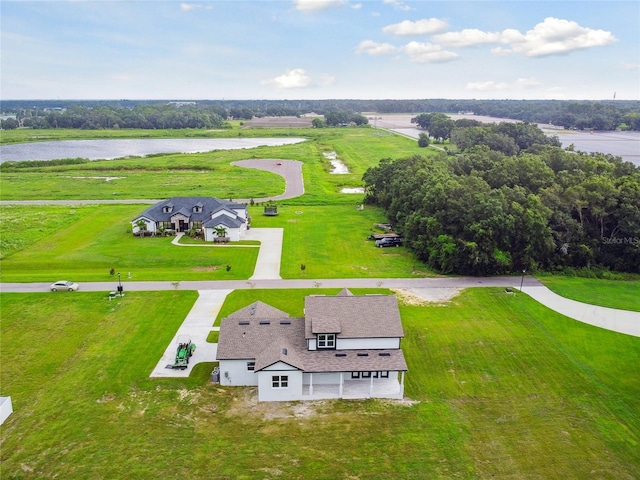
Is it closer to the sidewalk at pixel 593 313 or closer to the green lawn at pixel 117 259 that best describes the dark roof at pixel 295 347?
the green lawn at pixel 117 259

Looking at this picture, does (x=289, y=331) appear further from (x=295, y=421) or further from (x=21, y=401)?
(x=21, y=401)

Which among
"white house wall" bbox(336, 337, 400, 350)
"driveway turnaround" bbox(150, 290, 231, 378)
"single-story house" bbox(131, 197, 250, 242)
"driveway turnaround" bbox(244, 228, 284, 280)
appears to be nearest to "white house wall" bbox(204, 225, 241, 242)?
"single-story house" bbox(131, 197, 250, 242)

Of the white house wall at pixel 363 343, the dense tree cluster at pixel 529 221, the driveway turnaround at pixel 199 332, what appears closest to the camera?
the white house wall at pixel 363 343

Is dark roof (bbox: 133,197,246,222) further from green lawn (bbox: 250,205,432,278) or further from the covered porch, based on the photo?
the covered porch

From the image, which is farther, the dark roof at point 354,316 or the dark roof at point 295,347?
the dark roof at point 354,316

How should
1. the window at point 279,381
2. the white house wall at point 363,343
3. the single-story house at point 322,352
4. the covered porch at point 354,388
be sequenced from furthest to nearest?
the white house wall at point 363,343
the covered porch at point 354,388
the single-story house at point 322,352
the window at point 279,381

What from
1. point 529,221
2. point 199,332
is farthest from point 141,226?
point 529,221

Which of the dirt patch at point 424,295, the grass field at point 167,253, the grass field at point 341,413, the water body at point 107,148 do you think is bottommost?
the grass field at point 341,413

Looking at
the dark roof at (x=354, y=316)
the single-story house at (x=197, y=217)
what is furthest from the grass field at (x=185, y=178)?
the dark roof at (x=354, y=316)
